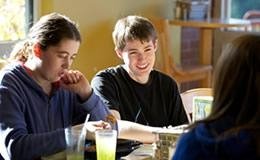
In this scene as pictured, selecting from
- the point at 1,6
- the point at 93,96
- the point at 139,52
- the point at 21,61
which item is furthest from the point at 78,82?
the point at 1,6

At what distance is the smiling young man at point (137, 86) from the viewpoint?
7.63 ft

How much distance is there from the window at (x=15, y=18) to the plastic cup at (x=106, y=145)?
181 centimetres

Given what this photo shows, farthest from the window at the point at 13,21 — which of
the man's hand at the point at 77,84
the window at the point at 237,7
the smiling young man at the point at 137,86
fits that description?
the window at the point at 237,7

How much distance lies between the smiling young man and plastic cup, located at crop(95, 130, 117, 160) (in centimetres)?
61

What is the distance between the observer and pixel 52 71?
6.38 feet

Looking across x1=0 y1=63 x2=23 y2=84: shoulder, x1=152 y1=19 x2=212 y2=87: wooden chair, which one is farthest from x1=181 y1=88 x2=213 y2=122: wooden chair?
x1=152 y1=19 x2=212 y2=87: wooden chair

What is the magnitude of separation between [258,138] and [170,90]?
3.98 ft

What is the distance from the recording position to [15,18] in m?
3.37

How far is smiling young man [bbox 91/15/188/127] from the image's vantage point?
2326 mm

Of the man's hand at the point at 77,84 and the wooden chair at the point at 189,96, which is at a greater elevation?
the man's hand at the point at 77,84

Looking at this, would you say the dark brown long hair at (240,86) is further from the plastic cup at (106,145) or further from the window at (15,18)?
the window at (15,18)

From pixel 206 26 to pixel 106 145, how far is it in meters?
3.00

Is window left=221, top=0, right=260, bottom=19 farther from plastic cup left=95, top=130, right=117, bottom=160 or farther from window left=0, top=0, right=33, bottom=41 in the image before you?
plastic cup left=95, top=130, right=117, bottom=160

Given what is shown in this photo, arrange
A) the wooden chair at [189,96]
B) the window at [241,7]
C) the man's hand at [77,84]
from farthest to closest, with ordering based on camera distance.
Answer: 1. the window at [241,7]
2. the wooden chair at [189,96]
3. the man's hand at [77,84]
